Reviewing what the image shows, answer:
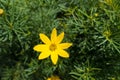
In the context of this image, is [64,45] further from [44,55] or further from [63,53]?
[44,55]

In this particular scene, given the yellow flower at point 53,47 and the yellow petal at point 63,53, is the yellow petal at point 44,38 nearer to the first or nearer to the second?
the yellow flower at point 53,47

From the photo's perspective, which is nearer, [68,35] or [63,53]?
[63,53]

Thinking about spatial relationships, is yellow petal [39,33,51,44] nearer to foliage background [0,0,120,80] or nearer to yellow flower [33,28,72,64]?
yellow flower [33,28,72,64]

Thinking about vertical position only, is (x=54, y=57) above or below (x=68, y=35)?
below

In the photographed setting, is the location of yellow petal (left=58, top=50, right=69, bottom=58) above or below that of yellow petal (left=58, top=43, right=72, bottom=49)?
below

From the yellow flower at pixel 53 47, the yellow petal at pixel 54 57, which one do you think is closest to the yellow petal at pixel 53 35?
the yellow flower at pixel 53 47

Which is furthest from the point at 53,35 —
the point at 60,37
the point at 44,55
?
the point at 44,55

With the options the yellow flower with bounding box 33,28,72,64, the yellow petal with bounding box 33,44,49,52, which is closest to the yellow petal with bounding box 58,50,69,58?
the yellow flower with bounding box 33,28,72,64
